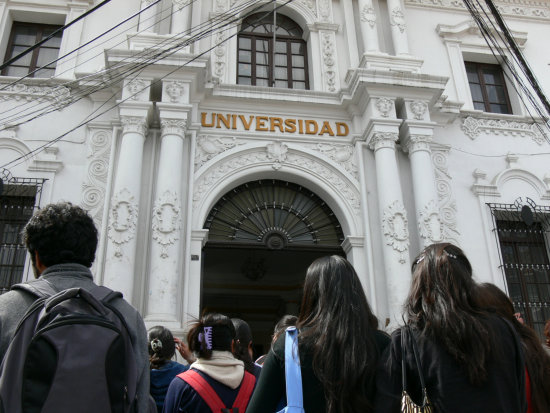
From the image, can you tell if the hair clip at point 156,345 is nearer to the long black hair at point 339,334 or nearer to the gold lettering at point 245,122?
the long black hair at point 339,334

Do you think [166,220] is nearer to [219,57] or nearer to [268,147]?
[268,147]

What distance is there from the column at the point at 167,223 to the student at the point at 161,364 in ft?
11.5

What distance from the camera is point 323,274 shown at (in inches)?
92.7

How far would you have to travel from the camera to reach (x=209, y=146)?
892 cm

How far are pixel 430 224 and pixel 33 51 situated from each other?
27.1ft

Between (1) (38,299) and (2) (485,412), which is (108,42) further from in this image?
(2) (485,412)

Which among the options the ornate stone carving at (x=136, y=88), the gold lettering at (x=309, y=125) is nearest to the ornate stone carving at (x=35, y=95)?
the ornate stone carving at (x=136, y=88)

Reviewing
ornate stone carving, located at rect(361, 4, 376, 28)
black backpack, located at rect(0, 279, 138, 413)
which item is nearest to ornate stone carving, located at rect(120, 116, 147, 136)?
ornate stone carving, located at rect(361, 4, 376, 28)

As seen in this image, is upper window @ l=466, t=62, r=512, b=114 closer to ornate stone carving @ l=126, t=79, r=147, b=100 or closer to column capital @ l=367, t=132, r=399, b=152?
column capital @ l=367, t=132, r=399, b=152

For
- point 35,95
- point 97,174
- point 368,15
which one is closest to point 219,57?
point 368,15

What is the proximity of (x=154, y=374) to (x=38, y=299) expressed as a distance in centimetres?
176

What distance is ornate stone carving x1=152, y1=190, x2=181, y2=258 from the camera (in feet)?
24.9

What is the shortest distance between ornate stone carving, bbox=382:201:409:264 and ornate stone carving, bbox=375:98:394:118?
5.65 feet

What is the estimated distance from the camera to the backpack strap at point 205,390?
111 inches
